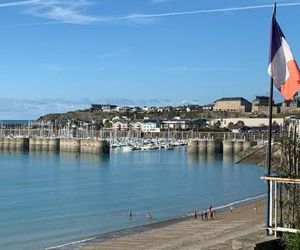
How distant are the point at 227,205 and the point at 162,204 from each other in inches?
225

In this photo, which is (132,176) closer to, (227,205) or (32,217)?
(227,205)

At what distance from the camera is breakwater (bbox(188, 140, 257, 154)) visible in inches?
5359

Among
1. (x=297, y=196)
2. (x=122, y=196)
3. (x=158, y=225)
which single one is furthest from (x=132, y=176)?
(x=297, y=196)

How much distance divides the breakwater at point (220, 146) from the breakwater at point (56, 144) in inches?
827

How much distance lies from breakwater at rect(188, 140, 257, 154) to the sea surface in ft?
109

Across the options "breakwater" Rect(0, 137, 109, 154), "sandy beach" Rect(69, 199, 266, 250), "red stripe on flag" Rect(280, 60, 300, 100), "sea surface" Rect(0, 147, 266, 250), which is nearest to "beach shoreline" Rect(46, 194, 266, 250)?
"sandy beach" Rect(69, 199, 266, 250)

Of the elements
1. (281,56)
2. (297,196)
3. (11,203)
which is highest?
(281,56)

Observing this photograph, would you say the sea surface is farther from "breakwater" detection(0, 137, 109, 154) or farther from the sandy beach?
"breakwater" detection(0, 137, 109, 154)

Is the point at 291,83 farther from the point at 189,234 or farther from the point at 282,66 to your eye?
the point at 189,234

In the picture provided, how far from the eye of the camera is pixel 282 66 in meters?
13.5

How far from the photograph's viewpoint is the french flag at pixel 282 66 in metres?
13.4

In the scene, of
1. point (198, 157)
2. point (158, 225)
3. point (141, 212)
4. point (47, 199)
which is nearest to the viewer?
point (158, 225)

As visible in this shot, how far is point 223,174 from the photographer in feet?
285

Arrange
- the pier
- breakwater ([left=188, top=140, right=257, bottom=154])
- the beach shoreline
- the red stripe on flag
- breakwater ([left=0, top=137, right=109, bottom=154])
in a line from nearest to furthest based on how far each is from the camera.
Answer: the red stripe on flag
the beach shoreline
breakwater ([left=188, top=140, right=257, bottom=154])
the pier
breakwater ([left=0, top=137, right=109, bottom=154])
